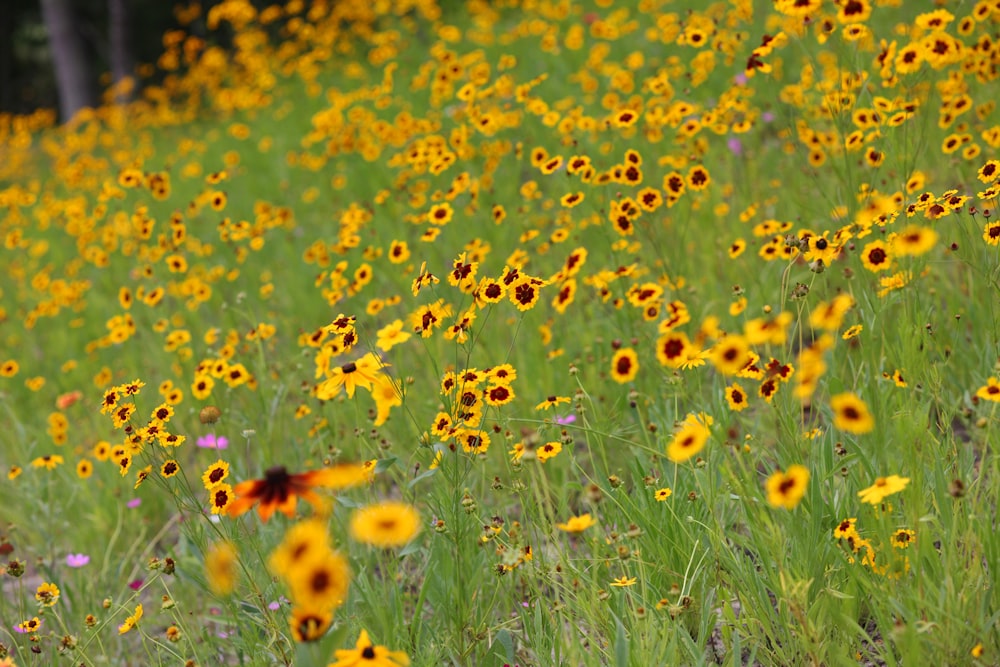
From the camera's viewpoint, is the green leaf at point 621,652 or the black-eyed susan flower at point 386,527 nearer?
the black-eyed susan flower at point 386,527

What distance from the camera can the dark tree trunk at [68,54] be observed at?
12.6 m

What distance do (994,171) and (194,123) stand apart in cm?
1022

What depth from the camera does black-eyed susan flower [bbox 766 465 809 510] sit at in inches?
39.9

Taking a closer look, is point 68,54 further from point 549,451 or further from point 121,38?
point 549,451

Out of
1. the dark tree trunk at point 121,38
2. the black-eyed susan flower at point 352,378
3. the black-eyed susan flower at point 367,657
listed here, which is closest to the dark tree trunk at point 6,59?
the dark tree trunk at point 121,38

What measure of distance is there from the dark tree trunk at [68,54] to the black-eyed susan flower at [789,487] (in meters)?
14.0

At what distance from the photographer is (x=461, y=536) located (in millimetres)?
1632

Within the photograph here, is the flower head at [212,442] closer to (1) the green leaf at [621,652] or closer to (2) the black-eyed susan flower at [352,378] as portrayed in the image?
(2) the black-eyed susan flower at [352,378]

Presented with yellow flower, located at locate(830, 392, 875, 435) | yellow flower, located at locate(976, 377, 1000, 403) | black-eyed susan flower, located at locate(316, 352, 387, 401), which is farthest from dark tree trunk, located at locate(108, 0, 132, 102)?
yellow flower, located at locate(830, 392, 875, 435)

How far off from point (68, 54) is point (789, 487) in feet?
46.9

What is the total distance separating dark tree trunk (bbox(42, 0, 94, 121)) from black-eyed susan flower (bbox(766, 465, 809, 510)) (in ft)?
46.0

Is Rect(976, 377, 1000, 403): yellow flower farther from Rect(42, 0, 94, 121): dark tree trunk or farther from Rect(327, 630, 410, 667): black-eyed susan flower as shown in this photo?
Rect(42, 0, 94, 121): dark tree trunk

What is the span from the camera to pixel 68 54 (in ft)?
42.4

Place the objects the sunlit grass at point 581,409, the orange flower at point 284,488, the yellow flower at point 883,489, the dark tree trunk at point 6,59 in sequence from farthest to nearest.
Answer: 1. the dark tree trunk at point 6,59
2. the sunlit grass at point 581,409
3. the yellow flower at point 883,489
4. the orange flower at point 284,488
